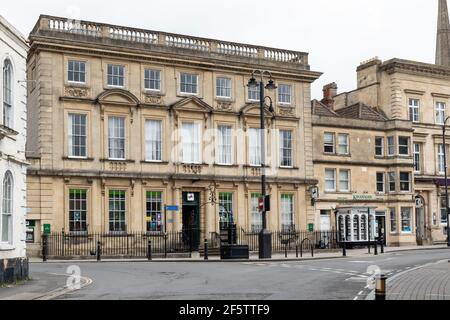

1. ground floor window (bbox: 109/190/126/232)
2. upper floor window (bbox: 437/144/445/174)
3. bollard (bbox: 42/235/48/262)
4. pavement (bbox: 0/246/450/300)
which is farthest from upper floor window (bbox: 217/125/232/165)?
upper floor window (bbox: 437/144/445/174)

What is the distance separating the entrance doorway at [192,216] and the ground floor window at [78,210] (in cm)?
609

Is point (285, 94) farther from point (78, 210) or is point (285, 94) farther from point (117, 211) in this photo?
point (78, 210)

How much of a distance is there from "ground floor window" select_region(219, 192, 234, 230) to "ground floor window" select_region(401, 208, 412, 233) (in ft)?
47.0

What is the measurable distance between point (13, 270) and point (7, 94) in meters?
5.15

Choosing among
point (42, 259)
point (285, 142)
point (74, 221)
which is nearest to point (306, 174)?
point (285, 142)

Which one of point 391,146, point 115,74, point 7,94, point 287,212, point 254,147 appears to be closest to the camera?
point 7,94

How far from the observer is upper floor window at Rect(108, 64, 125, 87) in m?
38.9

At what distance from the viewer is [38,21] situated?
37375 mm

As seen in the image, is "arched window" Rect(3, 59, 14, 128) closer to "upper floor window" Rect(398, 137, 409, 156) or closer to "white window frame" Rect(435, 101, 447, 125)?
"upper floor window" Rect(398, 137, 409, 156)

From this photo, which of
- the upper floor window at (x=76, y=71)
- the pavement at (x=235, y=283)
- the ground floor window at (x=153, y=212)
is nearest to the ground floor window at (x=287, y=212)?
the ground floor window at (x=153, y=212)

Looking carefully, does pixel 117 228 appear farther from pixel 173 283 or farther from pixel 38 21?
pixel 173 283

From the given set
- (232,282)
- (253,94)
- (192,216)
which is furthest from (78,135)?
(232,282)

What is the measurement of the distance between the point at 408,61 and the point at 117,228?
1034 inches

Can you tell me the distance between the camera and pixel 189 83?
41.4 metres
